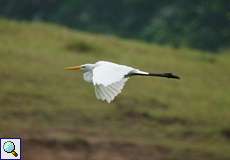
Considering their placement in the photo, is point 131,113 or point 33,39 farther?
point 33,39

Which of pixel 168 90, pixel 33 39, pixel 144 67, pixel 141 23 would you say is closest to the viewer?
pixel 168 90

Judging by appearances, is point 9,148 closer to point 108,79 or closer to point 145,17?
point 108,79

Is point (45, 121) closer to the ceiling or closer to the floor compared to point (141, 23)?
closer to the floor

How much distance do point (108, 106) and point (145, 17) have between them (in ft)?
32.4

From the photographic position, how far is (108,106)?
13.4 metres

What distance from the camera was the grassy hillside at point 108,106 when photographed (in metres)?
12.2

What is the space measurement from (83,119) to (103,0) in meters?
11.0

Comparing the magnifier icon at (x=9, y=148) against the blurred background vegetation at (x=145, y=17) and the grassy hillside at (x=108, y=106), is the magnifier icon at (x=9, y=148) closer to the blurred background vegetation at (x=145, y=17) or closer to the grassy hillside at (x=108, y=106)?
the grassy hillside at (x=108, y=106)

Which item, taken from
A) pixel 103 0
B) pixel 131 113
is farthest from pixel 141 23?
pixel 131 113

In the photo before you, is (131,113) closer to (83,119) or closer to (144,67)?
(83,119)

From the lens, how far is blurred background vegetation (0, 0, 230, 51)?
68.0 feet

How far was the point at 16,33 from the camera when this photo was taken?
1698 centimetres

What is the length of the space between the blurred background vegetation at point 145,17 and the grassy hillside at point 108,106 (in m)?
3.91

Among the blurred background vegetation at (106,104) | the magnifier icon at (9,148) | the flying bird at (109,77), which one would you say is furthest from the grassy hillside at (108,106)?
the flying bird at (109,77)
